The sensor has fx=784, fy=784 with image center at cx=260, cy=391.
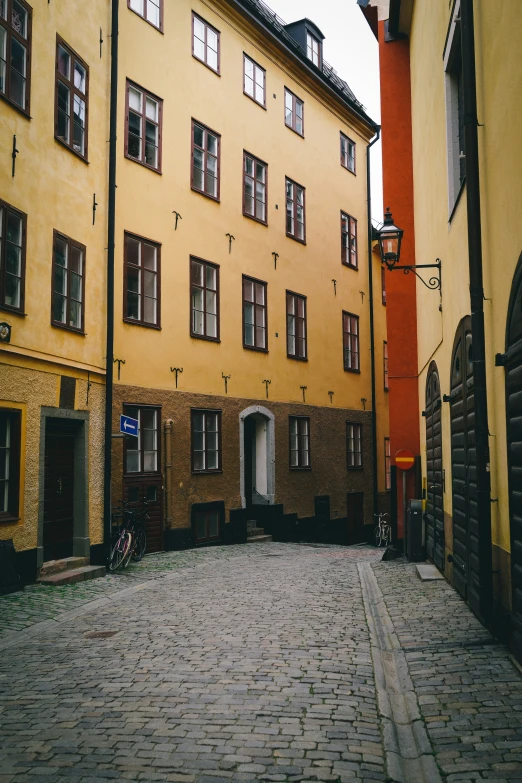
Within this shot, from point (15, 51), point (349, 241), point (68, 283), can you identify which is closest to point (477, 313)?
point (68, 283)

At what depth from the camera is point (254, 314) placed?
20.4 meters

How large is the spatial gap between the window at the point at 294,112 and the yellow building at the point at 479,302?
445 inches

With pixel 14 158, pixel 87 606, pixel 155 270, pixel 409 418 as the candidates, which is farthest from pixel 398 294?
pixel 87 606

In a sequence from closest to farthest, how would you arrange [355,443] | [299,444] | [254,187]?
1. [254,187]
2. [299,444]
3. [355,443]

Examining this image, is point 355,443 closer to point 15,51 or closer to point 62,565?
point 62,565

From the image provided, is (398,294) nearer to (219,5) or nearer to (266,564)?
(266,564)

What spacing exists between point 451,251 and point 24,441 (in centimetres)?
663

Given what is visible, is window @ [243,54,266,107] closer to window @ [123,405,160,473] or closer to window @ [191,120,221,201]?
window @ [191,120,221,201]

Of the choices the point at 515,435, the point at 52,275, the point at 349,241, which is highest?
the point at 349,241

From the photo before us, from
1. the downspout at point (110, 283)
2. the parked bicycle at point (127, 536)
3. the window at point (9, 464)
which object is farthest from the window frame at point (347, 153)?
the window at point (9, 464)

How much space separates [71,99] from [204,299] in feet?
19.3

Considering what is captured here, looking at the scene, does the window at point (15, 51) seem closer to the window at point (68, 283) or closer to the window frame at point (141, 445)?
the window at point (68, 283)

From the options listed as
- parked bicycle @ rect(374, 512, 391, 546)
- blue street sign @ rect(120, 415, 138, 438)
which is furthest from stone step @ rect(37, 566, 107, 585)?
parked bicycle @ rect(374, 512, 391, 546)

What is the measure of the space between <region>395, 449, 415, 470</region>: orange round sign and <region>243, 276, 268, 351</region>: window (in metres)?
5.70
